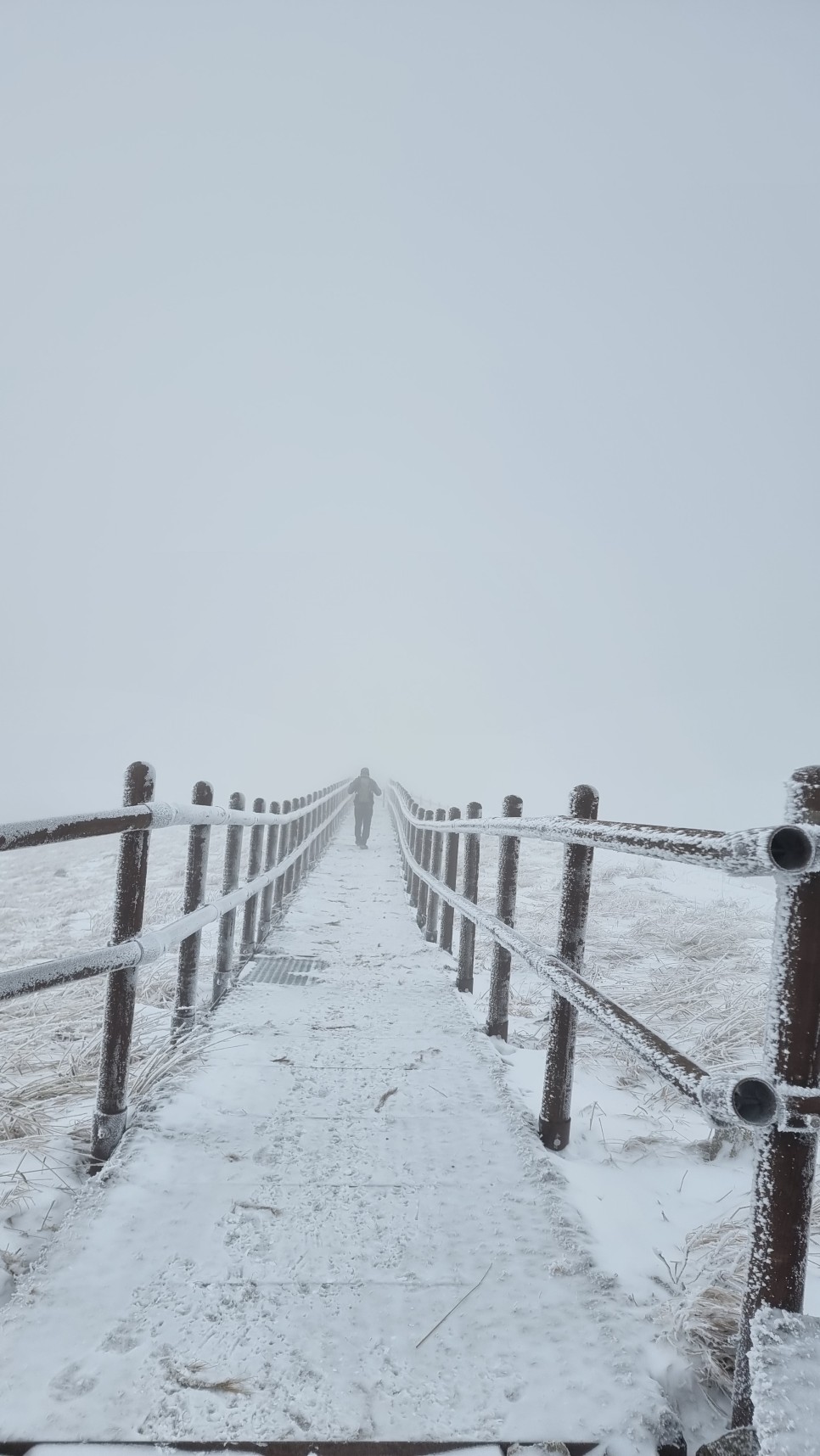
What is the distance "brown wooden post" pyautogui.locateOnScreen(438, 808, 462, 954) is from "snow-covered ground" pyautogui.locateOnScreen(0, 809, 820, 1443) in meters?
0.40

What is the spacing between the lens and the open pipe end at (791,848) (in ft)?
4.23

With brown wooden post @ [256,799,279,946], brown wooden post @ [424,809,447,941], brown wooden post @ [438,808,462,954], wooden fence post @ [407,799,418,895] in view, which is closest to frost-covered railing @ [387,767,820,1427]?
brown wooden post @ [438,808,462,954]

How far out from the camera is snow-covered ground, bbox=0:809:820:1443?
182cm

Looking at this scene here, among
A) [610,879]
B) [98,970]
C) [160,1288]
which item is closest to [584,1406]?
[160,1288]

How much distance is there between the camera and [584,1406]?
155 cm

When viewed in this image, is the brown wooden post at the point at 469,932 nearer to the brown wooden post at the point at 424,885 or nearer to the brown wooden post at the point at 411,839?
the brown wooden post at the point at 424,885

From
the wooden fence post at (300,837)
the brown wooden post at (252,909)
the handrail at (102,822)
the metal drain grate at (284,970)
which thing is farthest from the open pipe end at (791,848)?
the wooden fence post at (300,837)

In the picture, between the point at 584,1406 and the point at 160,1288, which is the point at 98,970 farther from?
the point at 584,1406

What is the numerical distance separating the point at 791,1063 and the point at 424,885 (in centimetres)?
657

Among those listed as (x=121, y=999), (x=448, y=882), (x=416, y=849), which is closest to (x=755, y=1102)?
(x=121, y=999)

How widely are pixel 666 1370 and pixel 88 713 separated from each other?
151151mm

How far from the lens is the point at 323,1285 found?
1910 millimetres

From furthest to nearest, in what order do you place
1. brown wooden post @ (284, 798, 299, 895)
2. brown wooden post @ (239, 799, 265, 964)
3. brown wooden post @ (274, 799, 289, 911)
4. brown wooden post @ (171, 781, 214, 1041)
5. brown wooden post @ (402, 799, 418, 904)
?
brown wooden post @ (402, 799, 418, 904) < brown wooden post @ (284, 798, 299, 895) < brown wooden post @ (274, 799, 289, 911) < brown wooden post @ (239, 799, 265, 964) < brown wooden post @ (171, 781, 214, 1041)

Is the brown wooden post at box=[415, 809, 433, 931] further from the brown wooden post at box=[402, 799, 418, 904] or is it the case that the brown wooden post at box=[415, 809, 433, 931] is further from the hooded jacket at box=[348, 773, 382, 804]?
the hooded jacket at box=[348, 773, 382, 804]
